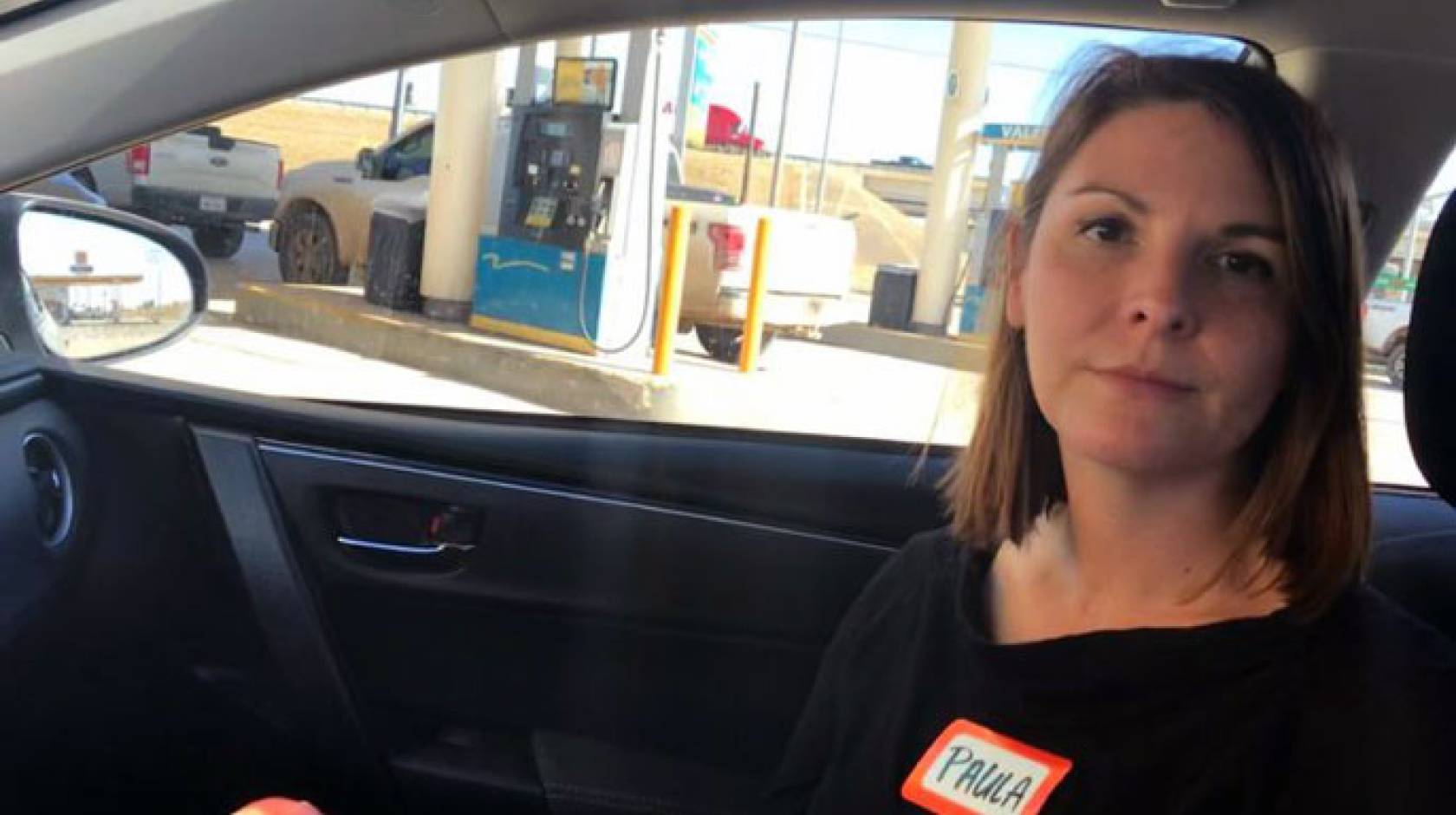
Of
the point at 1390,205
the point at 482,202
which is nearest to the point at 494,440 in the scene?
the point at 1390,205

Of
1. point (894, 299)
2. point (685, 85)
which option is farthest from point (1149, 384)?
point (894, 299)

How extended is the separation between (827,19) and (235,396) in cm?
118

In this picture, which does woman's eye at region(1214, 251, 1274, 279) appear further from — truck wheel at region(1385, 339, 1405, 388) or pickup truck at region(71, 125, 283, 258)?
pickup truck at region(71, 125, 283, 258)

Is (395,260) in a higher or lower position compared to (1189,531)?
lower

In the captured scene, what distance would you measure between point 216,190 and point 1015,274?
811cm

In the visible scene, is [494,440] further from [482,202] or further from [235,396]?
[482,202]

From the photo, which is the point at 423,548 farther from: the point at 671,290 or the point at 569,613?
the point at 671,290

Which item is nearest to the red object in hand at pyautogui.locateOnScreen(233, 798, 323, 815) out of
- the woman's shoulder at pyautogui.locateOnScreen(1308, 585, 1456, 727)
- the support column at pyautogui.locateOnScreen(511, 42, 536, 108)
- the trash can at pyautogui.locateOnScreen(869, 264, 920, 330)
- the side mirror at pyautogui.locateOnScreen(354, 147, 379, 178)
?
the woman's shoulder at pyautogui.locateOnScreen(1308, 585, 1456, 727)

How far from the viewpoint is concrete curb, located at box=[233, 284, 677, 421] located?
289 inches

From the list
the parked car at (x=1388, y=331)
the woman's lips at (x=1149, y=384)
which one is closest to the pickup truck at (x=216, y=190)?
the woman's lips at (x=1149, y=384)

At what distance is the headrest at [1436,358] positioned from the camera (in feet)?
5.25

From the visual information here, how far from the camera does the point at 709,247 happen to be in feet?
31.6

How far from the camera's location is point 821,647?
2.39 metres

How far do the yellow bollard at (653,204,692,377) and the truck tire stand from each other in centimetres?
398
